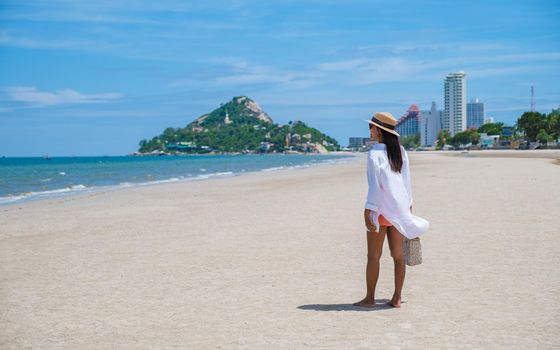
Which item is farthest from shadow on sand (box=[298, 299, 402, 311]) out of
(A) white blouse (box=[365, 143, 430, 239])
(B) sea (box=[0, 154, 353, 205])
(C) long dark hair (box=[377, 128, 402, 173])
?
(B) sea (box=[0, 154, 353, 205])

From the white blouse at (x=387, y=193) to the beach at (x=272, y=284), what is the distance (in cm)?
78

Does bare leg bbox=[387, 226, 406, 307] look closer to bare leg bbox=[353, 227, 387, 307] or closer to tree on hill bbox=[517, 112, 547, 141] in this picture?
bare leg bbox=[353, 227, 387, 307]

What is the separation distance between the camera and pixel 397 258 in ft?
19.2

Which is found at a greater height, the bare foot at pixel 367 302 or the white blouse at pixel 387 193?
the white blouse at pixel 387 193

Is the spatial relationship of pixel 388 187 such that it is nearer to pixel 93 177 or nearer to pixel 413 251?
pixel 413 251

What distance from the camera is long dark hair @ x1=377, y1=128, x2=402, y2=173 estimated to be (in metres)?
5.56

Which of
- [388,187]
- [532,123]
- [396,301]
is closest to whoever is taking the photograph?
[388,187]

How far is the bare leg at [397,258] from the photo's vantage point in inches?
226

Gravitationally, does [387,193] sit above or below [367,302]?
above

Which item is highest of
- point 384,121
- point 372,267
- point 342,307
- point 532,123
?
point 532,123

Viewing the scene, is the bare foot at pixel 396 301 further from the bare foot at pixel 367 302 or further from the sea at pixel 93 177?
the sea at pixel 93 177

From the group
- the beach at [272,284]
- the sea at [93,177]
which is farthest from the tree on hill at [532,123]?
the beach at [272,284]

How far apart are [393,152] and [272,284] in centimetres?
220

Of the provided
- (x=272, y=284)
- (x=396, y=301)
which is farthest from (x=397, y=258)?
(x=272, y=284)
